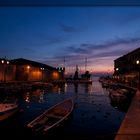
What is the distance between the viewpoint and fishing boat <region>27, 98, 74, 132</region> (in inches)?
575

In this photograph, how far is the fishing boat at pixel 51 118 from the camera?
14617 mm

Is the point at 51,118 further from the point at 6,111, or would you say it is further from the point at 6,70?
the point at 6,70

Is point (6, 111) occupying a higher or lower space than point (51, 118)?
higher

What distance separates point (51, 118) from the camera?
17.9 m

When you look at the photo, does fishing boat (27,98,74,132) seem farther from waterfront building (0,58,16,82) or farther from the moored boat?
waterfront building (0,58,16,82)

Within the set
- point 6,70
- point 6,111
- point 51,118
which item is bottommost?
point 51,118

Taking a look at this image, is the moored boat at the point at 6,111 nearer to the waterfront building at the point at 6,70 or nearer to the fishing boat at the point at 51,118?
the fishing boat at the point at 51,118

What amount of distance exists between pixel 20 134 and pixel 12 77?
164ft

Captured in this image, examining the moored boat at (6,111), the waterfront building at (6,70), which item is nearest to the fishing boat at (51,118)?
the moored boat at (6,111)

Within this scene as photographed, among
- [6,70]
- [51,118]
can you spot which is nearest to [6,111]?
[51,118]

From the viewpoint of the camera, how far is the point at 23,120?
20297mm

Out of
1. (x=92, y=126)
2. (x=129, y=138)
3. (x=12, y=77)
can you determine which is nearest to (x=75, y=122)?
(x=92, y=126)

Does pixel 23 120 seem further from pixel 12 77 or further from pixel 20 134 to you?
pixel 12 77

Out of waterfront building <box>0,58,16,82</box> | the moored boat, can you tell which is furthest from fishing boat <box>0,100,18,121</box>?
waterfront building <box>0,58,16,82</box>
